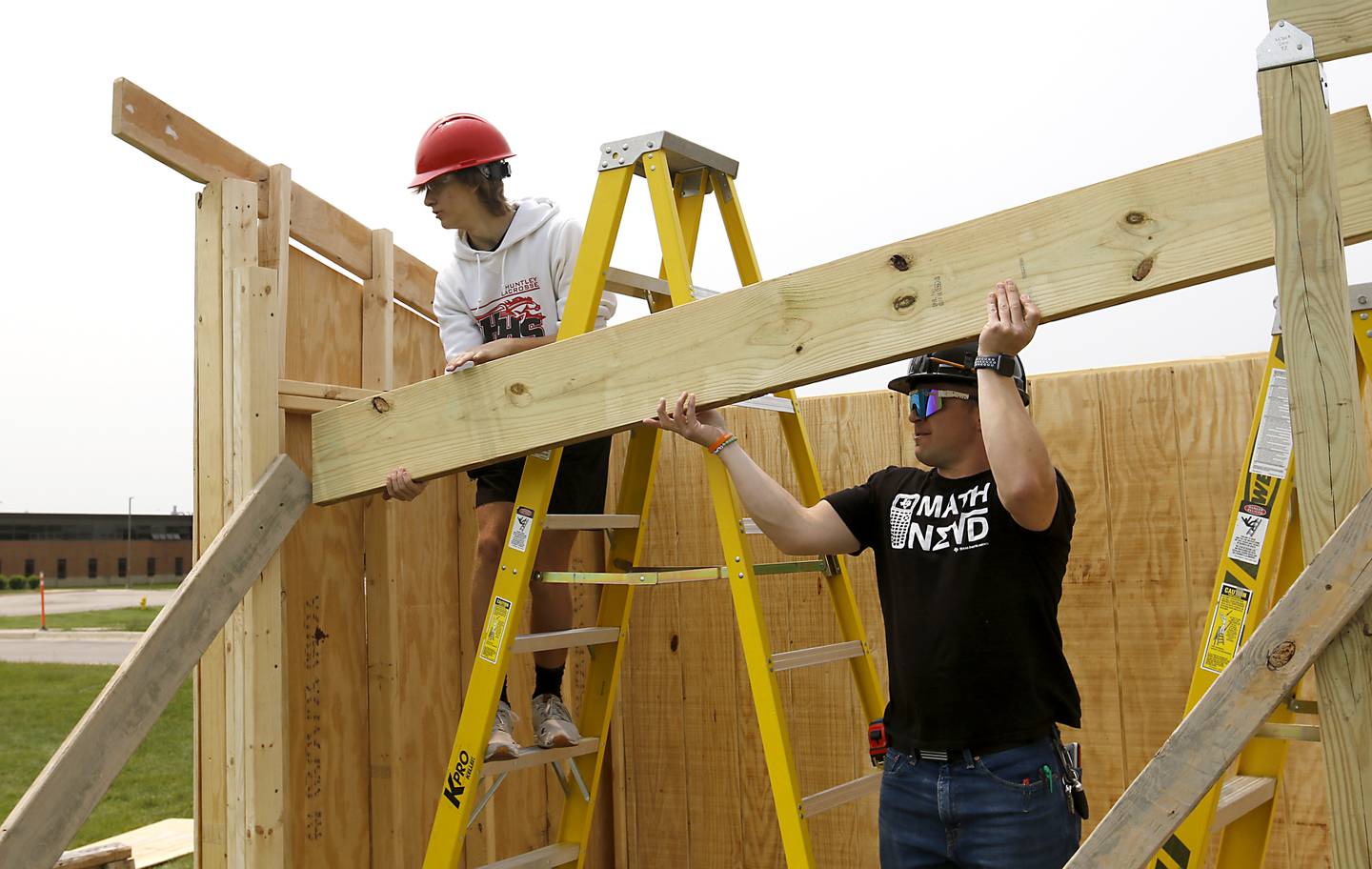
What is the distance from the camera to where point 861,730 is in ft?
13.4

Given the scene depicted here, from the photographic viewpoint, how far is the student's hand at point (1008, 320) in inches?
82.0

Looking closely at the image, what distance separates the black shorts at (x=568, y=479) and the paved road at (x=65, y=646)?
14.8 meters

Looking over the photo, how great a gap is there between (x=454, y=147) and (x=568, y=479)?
1035 millimetres

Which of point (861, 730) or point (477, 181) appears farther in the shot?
point (861, 730)

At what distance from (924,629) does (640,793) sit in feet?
7.75

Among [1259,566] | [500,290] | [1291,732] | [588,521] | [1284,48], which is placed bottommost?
[1291,732]

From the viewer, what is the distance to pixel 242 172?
3209 millimetres

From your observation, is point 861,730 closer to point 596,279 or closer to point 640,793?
point 640,793

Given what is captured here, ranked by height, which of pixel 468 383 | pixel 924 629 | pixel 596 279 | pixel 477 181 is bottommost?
pixel 924 629

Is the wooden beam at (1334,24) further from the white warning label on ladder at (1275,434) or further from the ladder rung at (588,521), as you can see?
the ladder rung at (588,521)

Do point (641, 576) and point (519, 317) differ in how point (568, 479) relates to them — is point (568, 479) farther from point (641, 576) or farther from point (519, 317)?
point (641, 576)

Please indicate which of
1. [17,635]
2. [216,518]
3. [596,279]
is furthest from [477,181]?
[17,635]

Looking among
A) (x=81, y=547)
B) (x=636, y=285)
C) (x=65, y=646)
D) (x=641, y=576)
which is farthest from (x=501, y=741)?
(x=81, y=547)

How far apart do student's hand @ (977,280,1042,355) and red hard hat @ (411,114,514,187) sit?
1716 mm
